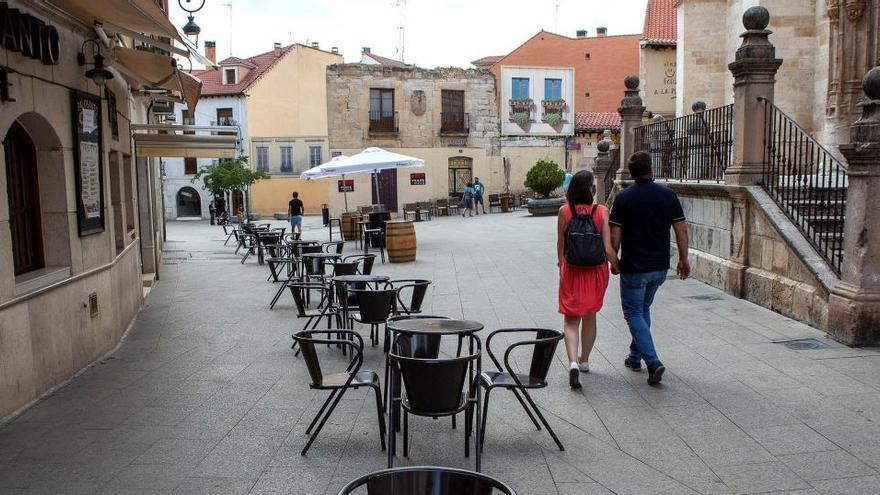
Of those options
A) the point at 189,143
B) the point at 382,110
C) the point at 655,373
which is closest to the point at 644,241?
the point at 655,373

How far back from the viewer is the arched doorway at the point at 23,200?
21.3 feet

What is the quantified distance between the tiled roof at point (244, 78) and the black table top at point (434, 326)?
43108 millimetres

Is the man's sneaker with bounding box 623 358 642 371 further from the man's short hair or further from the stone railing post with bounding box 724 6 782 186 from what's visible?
the stone railing post with bounding box 724 6 782 186

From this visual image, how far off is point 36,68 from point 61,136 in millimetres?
766

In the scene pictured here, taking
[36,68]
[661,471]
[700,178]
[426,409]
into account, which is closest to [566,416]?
[661,471]

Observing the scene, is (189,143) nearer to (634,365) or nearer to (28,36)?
(28,36)

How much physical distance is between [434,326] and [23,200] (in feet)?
13.5

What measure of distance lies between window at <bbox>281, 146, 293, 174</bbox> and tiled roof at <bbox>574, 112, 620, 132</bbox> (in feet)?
56.0

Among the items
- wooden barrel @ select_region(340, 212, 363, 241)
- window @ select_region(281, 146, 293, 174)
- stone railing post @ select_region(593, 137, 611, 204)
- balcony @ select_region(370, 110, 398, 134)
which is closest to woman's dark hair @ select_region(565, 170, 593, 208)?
stone railing post @ select_region(593, 137, 611, 204)

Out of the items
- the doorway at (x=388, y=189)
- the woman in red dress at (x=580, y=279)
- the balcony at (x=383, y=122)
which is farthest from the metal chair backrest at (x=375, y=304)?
the balcony at (x=383, y=122)

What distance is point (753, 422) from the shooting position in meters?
5.05

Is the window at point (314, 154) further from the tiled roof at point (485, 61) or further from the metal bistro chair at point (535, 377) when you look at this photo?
the metal bistro chair at point (535, 377)

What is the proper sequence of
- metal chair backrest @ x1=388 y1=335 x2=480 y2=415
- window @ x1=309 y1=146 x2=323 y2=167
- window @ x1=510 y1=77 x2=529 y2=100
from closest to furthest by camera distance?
1. metal chair backrest @ x1=388 y1=335 x2=480 y2=415
2. window @ x1=510 y1=77 x2=529 y2=100
3. window @ x1=309 y1=146 x2=323 y2=167

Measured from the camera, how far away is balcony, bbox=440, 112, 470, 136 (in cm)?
3744
